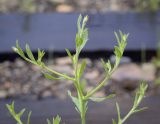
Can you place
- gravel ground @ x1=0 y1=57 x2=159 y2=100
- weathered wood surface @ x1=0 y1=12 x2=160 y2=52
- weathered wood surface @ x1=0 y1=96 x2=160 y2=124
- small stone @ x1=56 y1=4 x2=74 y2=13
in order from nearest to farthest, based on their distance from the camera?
weathered wood surface @ x1=0 y1=96 x2=160 y2=124 → gravel ground @ x1=0 y1=57 x2=159 y2=100 → weathered wood surface @ x1=0 y1=12 x2=160 y2=52 → small stone @ x1=56 y1=4 x2=74 y2=13

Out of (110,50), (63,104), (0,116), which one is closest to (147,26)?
(110,50)

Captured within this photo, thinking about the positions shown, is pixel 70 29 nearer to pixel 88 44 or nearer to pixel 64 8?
pixel 88 44

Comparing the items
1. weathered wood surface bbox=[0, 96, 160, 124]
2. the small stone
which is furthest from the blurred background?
weathered wood surface bbox=[0, 96, 160, 124]

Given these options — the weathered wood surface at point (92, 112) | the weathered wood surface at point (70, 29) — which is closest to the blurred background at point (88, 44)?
the weathered wood surface at point (70, 29)

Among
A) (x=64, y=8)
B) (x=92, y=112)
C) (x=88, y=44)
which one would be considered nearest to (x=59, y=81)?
(x=88, y=44)

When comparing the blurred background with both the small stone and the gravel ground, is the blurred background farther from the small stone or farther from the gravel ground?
the small stone

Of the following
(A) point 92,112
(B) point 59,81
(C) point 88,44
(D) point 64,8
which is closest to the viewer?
(A) point 92,112
